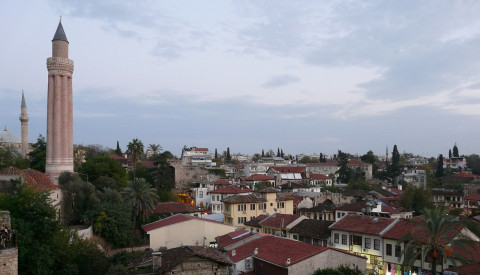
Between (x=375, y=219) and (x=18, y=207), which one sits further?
(x=375, y=219)

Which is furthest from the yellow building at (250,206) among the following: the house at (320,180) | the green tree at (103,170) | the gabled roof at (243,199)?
the house at (320,180)

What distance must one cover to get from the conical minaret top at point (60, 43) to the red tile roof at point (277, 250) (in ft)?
99.7

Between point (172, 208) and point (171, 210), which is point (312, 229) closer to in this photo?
point (171, 210)

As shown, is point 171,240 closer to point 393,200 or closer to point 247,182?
point 393,200

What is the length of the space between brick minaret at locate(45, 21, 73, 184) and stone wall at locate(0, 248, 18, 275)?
3159cm

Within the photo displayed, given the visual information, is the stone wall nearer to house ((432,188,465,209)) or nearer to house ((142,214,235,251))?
house ((142,214,235,251))

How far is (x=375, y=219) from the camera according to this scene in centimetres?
3073

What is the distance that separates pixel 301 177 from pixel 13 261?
270ft

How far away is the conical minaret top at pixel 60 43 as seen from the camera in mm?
43438

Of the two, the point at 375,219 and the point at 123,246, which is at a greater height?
the point at 375,219

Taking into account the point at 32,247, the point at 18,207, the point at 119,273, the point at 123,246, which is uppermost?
the point at 18,207

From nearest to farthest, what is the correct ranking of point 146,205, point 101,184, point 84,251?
point 84,251 → point 146,205 → point 101,184

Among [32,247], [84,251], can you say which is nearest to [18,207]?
[32,247]

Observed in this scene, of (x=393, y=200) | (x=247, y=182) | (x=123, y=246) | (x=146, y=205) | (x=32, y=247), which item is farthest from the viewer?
(x=247, y=182)
